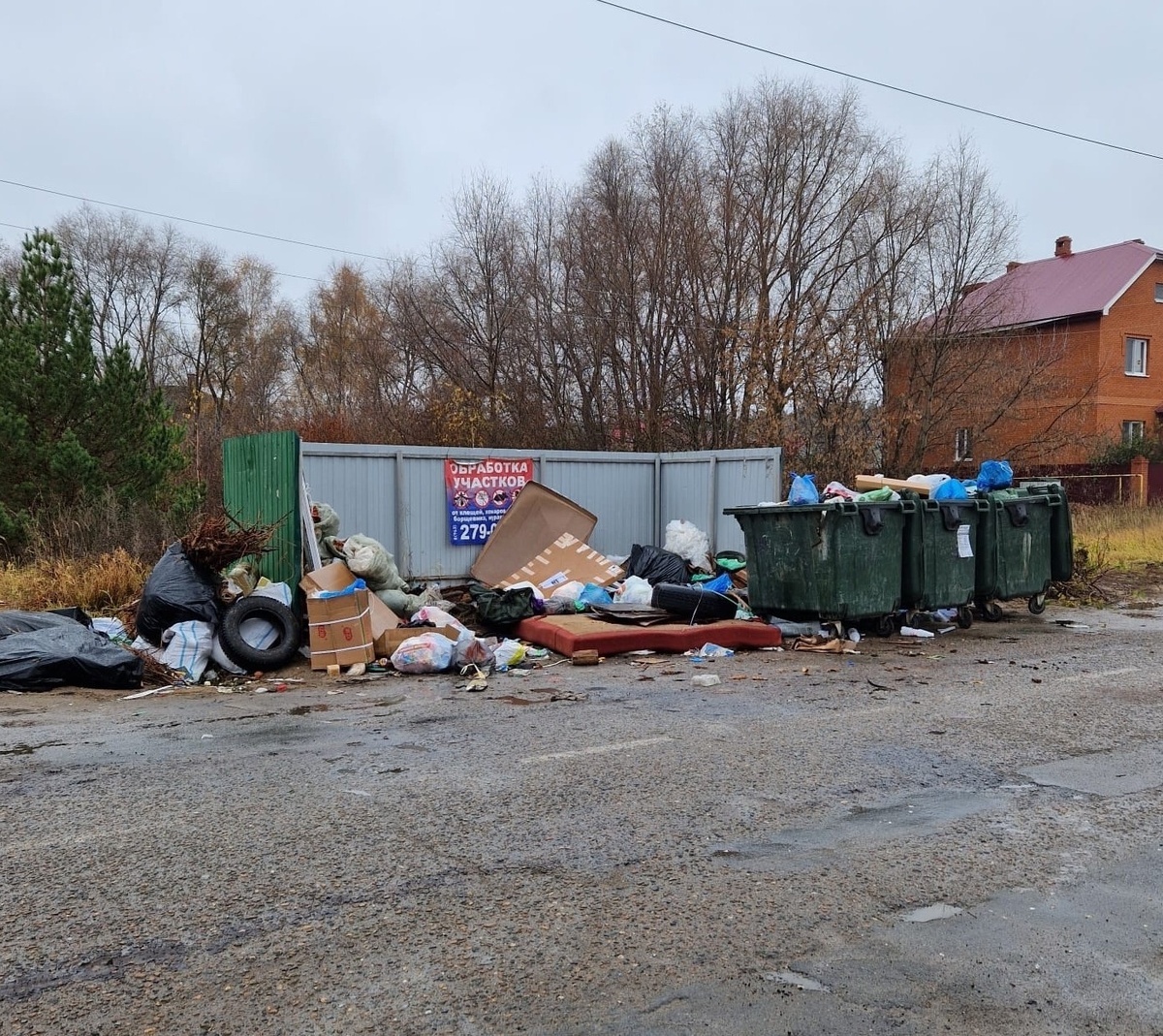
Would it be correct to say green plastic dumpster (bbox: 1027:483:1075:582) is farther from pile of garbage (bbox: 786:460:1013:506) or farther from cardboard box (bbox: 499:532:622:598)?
cardboard box (bbox: 499:532:622:598)

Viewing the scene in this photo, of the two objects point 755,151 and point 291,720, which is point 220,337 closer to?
point 755,151

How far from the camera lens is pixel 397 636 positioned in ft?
29.7

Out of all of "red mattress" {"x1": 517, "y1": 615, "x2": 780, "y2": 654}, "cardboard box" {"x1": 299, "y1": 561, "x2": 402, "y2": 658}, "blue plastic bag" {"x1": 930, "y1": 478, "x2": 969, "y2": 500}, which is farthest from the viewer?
"blue plastic bag" {"x1": 930, "y1": 478, "x2": 969, "y2": 500}

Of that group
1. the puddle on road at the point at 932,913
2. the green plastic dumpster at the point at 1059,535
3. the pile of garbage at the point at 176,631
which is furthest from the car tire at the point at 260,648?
the green plastic dumpster at the point at 1059,535

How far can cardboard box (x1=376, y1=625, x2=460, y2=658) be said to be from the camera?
9000 mm

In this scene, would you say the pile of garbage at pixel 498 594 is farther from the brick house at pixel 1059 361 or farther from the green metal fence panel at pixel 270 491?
the brick house at pixel 1059 361

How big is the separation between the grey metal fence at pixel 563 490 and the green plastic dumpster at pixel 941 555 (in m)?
2.25

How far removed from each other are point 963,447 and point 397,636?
66.9 feet

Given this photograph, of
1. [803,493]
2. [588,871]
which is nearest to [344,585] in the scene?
[803,493]

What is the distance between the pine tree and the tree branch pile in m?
5.81

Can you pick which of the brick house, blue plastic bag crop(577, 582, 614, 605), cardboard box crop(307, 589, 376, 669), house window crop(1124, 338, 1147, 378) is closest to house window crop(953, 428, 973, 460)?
the brick house

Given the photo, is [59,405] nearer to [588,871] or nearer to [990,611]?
[990,611]

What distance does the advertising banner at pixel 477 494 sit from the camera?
12.6 m

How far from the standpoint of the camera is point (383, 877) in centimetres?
370
